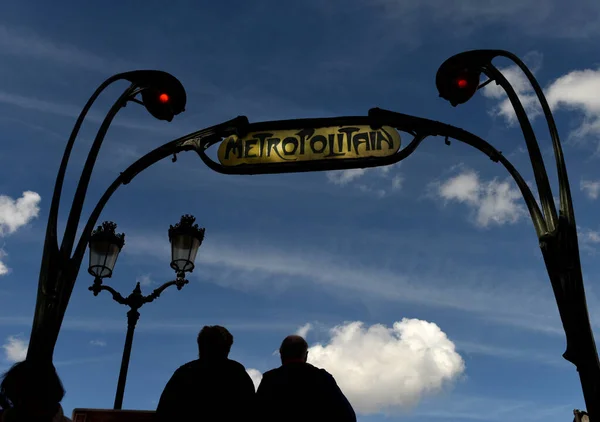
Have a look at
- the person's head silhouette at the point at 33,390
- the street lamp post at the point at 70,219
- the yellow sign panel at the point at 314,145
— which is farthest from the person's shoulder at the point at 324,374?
the yellow sign panel at the point at 314,145

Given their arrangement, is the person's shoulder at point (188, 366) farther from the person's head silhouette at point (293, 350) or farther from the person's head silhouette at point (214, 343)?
the person's head silhouette at point (293, 350)

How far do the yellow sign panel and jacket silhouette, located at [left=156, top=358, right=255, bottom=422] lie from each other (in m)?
3.79

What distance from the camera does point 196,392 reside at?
3613 mm

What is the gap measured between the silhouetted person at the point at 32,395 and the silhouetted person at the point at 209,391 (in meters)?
0.69

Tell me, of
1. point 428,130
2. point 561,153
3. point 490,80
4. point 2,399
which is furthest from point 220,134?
point 2,399

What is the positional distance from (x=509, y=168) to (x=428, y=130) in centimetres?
127

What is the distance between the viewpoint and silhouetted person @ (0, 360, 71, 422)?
310 cm

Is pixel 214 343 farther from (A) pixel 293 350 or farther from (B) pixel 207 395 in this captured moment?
(A) pixel 293 350

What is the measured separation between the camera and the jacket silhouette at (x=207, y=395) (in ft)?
11.7

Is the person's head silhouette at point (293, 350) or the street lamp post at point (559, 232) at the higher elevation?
the street lamp post at point (559, 232)

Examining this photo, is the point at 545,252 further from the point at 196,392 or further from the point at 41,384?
the point at 41,384

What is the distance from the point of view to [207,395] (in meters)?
3.60

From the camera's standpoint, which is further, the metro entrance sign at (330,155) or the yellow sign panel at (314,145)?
the yellow sign panel at (314,145)

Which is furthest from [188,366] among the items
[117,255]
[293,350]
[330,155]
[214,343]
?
[117,255]
